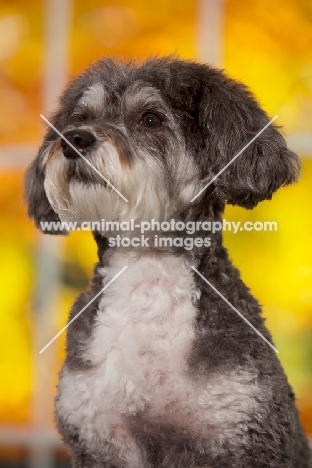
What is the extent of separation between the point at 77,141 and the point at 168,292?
33 centimetres

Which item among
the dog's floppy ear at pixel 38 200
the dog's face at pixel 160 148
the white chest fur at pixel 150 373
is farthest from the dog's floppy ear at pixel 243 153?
the dog's floppy ear at pixel 38 200

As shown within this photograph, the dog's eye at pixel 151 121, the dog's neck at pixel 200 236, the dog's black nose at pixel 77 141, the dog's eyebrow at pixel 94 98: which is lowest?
the dog's neck at pixel 200 236

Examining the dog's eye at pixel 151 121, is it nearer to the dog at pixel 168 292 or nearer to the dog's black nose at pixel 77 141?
the dog at pixel 168 292

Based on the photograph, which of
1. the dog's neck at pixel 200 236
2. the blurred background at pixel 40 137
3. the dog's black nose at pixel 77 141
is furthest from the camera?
the blurred background at pixel 40 137

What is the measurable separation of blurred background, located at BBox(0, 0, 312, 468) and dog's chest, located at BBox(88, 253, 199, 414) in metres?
0.96

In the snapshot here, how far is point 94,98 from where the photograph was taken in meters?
1.37

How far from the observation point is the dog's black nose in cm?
123

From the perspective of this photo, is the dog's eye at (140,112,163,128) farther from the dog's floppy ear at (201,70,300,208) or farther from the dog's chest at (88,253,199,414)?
the dog's chest at (88,253,199,414)

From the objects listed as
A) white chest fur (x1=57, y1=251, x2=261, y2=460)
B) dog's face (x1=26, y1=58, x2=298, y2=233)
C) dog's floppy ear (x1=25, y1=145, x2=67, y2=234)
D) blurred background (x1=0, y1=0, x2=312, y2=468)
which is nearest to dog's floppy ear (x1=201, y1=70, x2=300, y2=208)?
dog's face (x1=26, y1=58, x2=298, y2=233)

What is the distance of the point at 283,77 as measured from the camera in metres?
2.27

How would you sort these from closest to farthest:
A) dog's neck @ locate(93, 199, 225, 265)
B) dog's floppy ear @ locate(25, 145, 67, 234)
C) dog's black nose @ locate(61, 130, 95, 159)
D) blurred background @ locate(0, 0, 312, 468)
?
dog's black nose @ locate(61, 130, 95, 159) < dog's neck @ locate(93, 199, 225, 265) < dog's floppy ear @ locate(25, 145, 67, 234) < blurred background @ locate(0, 0, 312, 468)

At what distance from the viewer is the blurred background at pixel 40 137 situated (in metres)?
2.26

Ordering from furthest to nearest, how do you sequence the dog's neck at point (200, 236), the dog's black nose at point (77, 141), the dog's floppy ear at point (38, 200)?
the dog's floppy ear at point (38, 200)
the dog's neck at point (200, 236)
the dog's black nose at point (77, 141)

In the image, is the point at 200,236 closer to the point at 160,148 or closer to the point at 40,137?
the point at 160,148
